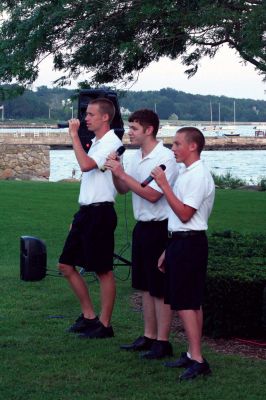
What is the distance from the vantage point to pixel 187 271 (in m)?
6.34

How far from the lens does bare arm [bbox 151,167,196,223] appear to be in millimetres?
6250

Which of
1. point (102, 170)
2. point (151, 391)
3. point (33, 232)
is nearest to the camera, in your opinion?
point (151, 391)

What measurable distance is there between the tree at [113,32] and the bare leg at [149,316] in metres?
3.50

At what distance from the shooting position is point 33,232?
51.5 ft

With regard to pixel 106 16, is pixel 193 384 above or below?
below

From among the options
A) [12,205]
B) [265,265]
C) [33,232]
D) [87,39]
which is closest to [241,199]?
[12,205]

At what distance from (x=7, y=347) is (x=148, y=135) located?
204 centimetres

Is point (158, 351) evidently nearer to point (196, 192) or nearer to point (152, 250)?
point (152, 250)

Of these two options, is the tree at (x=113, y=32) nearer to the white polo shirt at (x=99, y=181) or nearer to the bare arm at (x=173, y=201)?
the white polo shirt at (x=99, y=181)

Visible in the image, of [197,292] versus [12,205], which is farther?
[12,205]

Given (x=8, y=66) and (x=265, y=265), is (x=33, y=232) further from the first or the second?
(x=265, y=265)

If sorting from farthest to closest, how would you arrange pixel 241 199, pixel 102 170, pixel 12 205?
1. pixel 241 199
2. pixel 12 205
3. pixel 102 170

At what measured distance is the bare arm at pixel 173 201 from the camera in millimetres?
6250

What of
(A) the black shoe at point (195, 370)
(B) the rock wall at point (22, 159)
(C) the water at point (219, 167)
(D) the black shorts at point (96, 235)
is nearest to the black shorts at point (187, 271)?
(A) the black shoe at point (195, 370)
